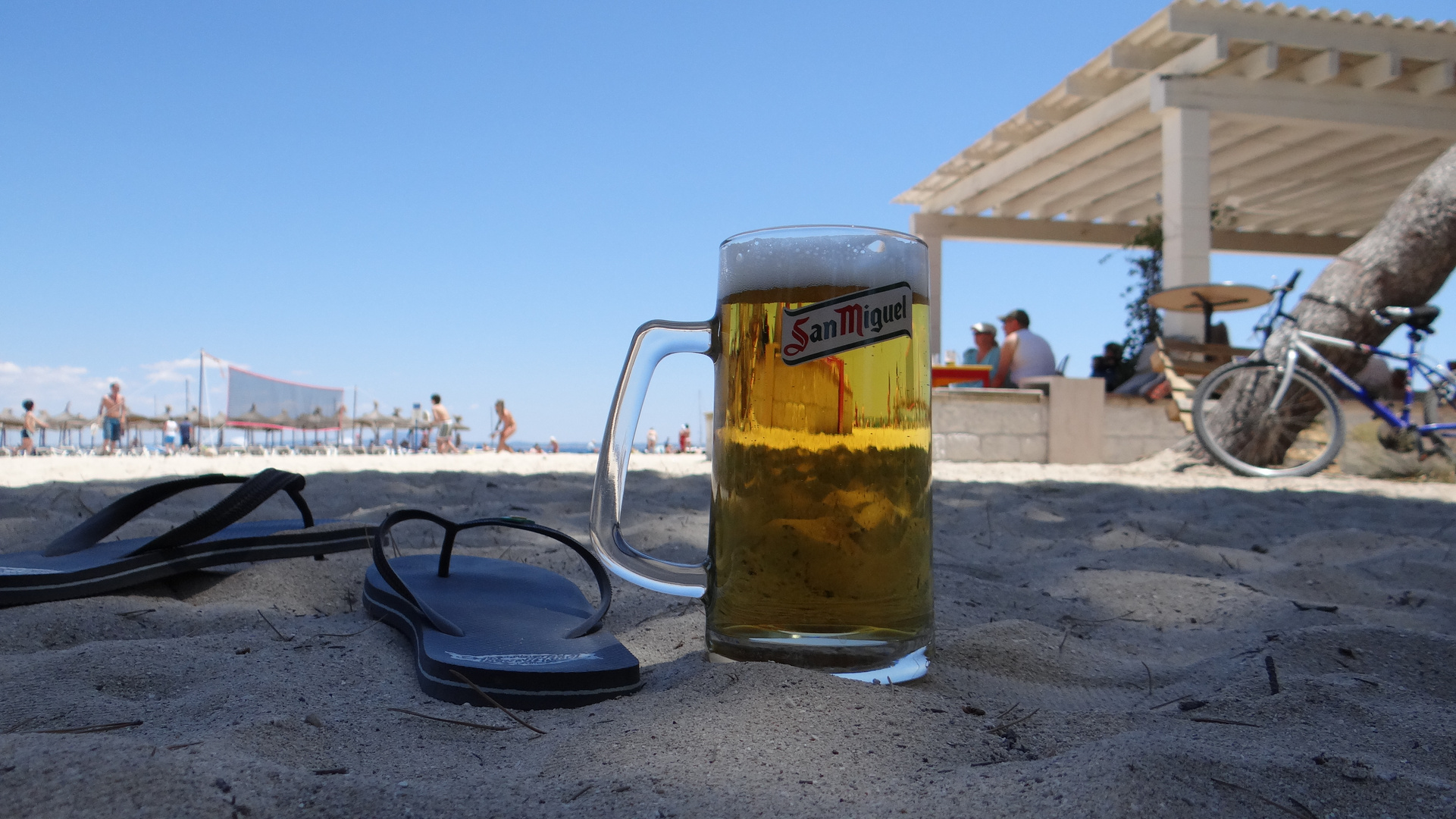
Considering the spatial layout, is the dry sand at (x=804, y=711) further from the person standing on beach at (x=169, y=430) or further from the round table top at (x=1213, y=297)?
the person standing on beach at (x=169, y=430)

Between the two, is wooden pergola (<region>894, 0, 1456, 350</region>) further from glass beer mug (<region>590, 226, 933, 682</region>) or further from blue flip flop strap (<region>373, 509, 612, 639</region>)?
glass beer mug (<region>590, 226, 933, 682</region>)

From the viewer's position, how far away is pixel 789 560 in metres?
1.00

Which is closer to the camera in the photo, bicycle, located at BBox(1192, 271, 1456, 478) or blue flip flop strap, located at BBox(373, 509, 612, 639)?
blue flip flop strap, located at BBox(373, 509, 612, 639)

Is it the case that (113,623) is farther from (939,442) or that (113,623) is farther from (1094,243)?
(1094,243)

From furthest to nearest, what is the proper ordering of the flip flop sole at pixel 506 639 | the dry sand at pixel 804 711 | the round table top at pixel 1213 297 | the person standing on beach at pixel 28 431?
the person standing on beach at pixel 28 431 → the round table top at pixel 1213 297 → the flip flop sole at pixel 506 639 → the dry sand at pixel 804 711

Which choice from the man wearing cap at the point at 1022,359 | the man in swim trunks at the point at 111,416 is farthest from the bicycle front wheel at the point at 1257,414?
the man in swim trunks at the point at 111,416

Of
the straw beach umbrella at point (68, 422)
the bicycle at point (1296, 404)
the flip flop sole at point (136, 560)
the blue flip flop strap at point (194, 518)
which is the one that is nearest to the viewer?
the flip flop sole at point (136, 560)

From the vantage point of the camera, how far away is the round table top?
736 centimetres

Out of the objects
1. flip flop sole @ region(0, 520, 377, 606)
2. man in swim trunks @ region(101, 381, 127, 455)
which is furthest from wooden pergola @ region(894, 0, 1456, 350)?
man in swim trunks @ region(101, 381, 127, 455)

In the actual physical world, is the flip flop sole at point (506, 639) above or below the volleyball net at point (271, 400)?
below

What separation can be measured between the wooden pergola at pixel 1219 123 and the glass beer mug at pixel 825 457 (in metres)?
7.74

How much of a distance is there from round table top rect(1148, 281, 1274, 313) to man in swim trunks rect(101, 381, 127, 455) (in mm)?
14236

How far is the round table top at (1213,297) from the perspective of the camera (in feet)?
24.1

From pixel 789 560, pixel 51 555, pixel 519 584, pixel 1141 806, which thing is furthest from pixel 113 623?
pixel 1141 806
